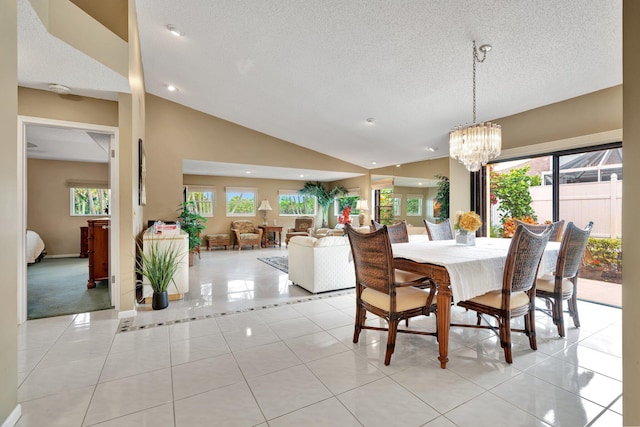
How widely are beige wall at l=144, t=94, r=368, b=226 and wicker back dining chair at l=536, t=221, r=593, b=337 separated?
546 centimetres

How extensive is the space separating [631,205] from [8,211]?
2.76 m

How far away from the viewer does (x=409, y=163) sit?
25.5 ft

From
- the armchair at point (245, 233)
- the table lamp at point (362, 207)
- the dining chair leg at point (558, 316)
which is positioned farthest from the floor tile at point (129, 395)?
the table lamp at point (362, 207)

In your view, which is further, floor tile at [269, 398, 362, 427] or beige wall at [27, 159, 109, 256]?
beige wall at [27, 159, 109, 256]

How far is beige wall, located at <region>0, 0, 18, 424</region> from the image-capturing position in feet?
4.67

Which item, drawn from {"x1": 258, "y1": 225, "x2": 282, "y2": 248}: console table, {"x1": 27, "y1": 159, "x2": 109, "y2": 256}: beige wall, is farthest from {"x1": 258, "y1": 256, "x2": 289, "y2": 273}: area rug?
{"x1": 27, "y1": 159, "x2": 109, "y2": 256}: beige wall

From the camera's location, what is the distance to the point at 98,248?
160 inches

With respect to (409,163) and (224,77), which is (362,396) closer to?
(224,77)

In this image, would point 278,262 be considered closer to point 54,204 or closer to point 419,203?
point 54,204

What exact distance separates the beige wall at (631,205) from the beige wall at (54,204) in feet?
29.9

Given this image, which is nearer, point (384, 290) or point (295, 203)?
point (384, 290)

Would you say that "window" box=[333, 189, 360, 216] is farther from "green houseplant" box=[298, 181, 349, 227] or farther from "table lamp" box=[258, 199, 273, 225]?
"table lamp" box=[258, 199, 273, 225]

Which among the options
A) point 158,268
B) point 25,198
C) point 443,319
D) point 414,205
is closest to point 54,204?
point 25,198

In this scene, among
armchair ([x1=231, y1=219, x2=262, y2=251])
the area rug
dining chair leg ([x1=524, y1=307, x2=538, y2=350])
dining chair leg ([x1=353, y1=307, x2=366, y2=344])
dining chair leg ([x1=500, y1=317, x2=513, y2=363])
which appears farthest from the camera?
armchair ([x1=231, y1=219, x2=262, y2=251])
